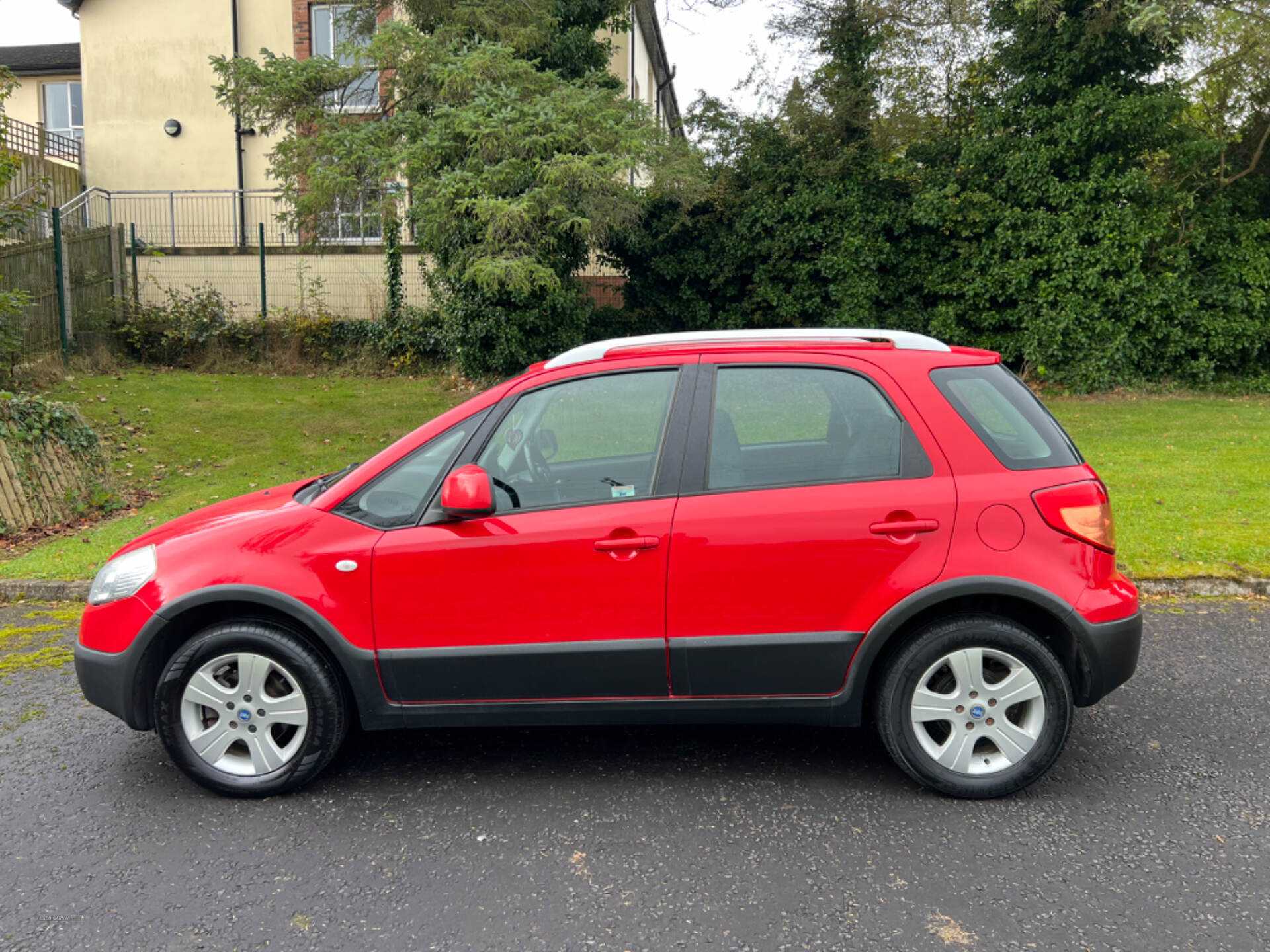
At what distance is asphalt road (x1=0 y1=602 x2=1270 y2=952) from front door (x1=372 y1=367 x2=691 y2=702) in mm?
493

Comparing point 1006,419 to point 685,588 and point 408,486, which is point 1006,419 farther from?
point 408,486

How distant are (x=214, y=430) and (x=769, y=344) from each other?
11164mm

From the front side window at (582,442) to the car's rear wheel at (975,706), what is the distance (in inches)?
48.7

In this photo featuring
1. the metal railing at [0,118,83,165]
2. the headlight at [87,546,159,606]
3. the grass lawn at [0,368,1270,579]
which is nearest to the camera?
the headlight at [87,546,159,606]

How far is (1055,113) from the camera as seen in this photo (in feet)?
53.0

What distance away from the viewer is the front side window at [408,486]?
12.7 feet

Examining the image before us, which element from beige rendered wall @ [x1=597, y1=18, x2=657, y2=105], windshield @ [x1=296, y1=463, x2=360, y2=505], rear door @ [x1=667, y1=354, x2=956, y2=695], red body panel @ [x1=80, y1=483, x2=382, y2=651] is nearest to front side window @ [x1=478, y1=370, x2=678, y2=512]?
rear door @ [x1=667, y1=354, x2=956, y2=695]

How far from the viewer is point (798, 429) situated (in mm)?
4020

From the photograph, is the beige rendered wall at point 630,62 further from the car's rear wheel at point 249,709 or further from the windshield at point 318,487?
the car's rear wheel at point 249,709

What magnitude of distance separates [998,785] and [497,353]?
13.2m

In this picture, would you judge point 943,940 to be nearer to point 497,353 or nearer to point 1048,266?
point 497,353

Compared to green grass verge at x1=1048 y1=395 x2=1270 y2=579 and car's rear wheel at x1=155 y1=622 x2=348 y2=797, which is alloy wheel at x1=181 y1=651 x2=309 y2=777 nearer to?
car's rear wheel at x1=155 y1=622 x2=348 y2=797

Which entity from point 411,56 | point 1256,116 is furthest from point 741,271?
point 1256,116

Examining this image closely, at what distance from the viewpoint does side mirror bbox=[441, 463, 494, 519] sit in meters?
3.65
